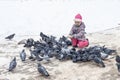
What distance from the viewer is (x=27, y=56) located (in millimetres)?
6613

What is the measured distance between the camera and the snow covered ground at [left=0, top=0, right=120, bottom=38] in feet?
29.8

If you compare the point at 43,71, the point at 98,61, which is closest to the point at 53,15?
the point at 98,61

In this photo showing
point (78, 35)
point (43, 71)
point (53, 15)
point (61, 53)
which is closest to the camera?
point (43, 71)

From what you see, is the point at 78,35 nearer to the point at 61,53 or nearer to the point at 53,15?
the point at 61,53

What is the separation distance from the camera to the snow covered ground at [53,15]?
9.07 metres

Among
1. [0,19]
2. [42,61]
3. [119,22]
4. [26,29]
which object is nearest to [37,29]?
[26,29]

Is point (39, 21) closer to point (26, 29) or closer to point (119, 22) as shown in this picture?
point (26, 29)

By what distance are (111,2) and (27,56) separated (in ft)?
18.9

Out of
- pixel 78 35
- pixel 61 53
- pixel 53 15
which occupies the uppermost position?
pixel 53 15

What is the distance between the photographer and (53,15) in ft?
33.8

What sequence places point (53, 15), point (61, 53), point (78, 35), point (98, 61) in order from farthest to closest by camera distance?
point (53, 15), point (78, 35), point (61, 53), point (98, 61)

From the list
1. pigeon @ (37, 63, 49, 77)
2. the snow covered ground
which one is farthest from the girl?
pigeon @ (37, 63, 49, 77)

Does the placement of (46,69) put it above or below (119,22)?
below

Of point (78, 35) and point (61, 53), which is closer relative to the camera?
point (61, 53)
